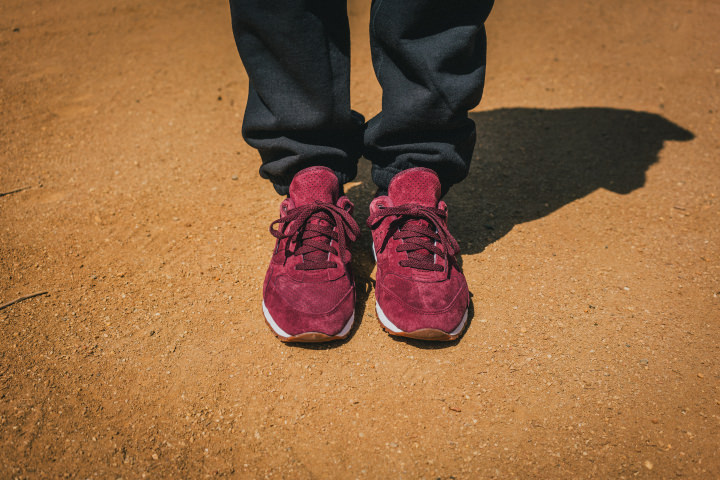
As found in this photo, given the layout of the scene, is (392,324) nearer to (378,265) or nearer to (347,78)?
(378,265)

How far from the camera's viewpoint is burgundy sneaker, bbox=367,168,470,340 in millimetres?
1425

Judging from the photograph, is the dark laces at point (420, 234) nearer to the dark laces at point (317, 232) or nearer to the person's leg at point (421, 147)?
the person's leg at point (421, 147)

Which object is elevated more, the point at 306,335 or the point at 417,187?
the point at 417,187

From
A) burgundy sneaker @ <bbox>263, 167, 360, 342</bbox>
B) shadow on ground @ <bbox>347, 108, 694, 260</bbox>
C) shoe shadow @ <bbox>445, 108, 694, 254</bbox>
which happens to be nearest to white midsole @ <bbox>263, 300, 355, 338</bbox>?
burgundy sneaker @ <bbox>263, 167, 360, 342</bbox>

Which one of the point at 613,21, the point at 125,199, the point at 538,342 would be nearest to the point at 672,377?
the point at 538,342

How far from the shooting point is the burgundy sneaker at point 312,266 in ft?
4.65

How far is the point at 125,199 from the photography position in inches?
84.0

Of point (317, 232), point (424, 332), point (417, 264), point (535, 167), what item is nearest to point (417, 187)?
point (417, 264)

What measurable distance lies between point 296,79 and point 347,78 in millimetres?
176

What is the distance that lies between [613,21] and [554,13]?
1.55 feet

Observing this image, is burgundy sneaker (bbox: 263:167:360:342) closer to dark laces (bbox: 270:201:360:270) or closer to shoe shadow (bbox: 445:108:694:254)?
dark laces (bbox: 270:201:360:270)

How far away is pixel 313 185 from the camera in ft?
5.16

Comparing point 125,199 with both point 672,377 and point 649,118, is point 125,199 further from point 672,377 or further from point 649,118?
point 649,118

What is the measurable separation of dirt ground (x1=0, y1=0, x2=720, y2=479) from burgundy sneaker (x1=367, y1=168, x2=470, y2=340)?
0.12m
